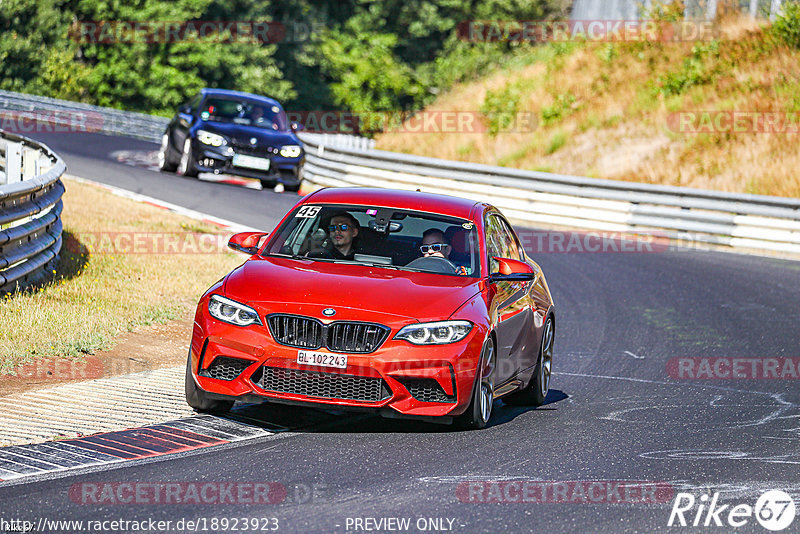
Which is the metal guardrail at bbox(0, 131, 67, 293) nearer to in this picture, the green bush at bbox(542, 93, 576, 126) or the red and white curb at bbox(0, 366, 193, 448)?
the red and white curb at bbox(0, 366, 193, 448)

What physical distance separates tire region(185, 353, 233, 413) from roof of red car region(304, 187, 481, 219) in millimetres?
1815

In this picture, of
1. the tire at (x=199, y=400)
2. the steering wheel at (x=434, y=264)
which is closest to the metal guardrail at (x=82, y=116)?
the steering wheel at (x=434, y=264)

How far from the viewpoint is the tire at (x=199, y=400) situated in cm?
767

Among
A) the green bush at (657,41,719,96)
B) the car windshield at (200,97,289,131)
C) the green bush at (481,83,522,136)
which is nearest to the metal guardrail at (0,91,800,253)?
the car windshield at (200,97,289,131)

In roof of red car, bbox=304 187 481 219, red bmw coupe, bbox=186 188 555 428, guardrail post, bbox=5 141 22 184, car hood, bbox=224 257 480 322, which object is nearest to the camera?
red bmw coupe, bbox=186 188 555 428

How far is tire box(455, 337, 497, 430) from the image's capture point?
764 centimetres

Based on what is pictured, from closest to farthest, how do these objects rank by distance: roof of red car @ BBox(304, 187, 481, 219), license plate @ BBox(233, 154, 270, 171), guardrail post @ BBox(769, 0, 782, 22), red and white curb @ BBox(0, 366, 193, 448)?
red and white curb @ BBox(0, 366, 193, 448) < roof of red car @ BBox(304, 187, 481, 219) < license plate @ BBox(233, 154, 270, 171) < guardrail post @ BBox(769, 0, 782, 22)

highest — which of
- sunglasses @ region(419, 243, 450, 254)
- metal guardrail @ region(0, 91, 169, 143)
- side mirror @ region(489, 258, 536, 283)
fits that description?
sunglasses @ region(419, 243, 450, 254)

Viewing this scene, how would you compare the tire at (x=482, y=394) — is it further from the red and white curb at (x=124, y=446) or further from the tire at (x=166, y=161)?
the tire at (x=166, y=161)

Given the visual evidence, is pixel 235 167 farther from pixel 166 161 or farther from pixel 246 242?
pixel 246 242

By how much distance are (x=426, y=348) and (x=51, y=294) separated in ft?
16.8

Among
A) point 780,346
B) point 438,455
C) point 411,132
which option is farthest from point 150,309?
point 411,132

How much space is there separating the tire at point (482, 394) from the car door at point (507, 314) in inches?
7.6

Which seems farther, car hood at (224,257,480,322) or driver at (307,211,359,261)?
driver at (307,211,359,261)
